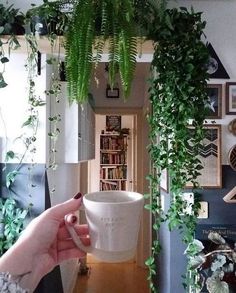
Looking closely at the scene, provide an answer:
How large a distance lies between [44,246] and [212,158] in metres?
1.12

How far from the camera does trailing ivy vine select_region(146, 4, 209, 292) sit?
153 centimetres

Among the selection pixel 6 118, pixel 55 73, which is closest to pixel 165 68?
pixel 55 73

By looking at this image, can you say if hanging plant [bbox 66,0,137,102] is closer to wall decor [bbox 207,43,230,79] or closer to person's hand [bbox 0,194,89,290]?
person's hand [bbox 0,194,89,290]

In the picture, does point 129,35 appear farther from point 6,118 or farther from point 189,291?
point 189,291

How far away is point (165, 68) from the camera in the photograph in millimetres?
1565

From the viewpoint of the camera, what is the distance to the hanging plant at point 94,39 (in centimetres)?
129

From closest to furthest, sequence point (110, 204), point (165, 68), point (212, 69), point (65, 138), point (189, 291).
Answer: point (110, 204), point (165, 68), point (189, 291), point (212, 69), point (65, 138)

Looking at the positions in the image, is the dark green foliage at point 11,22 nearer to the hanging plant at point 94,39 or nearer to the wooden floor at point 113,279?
the hanging plant at point 94,39

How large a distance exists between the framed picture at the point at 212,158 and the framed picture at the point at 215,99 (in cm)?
6

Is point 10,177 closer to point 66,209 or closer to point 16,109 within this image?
point 16,109

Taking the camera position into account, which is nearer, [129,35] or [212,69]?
[129,35]

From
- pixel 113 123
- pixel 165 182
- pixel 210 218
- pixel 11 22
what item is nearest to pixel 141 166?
pixel 113 123

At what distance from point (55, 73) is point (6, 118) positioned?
0.40 m

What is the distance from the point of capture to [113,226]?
3.13 ft
